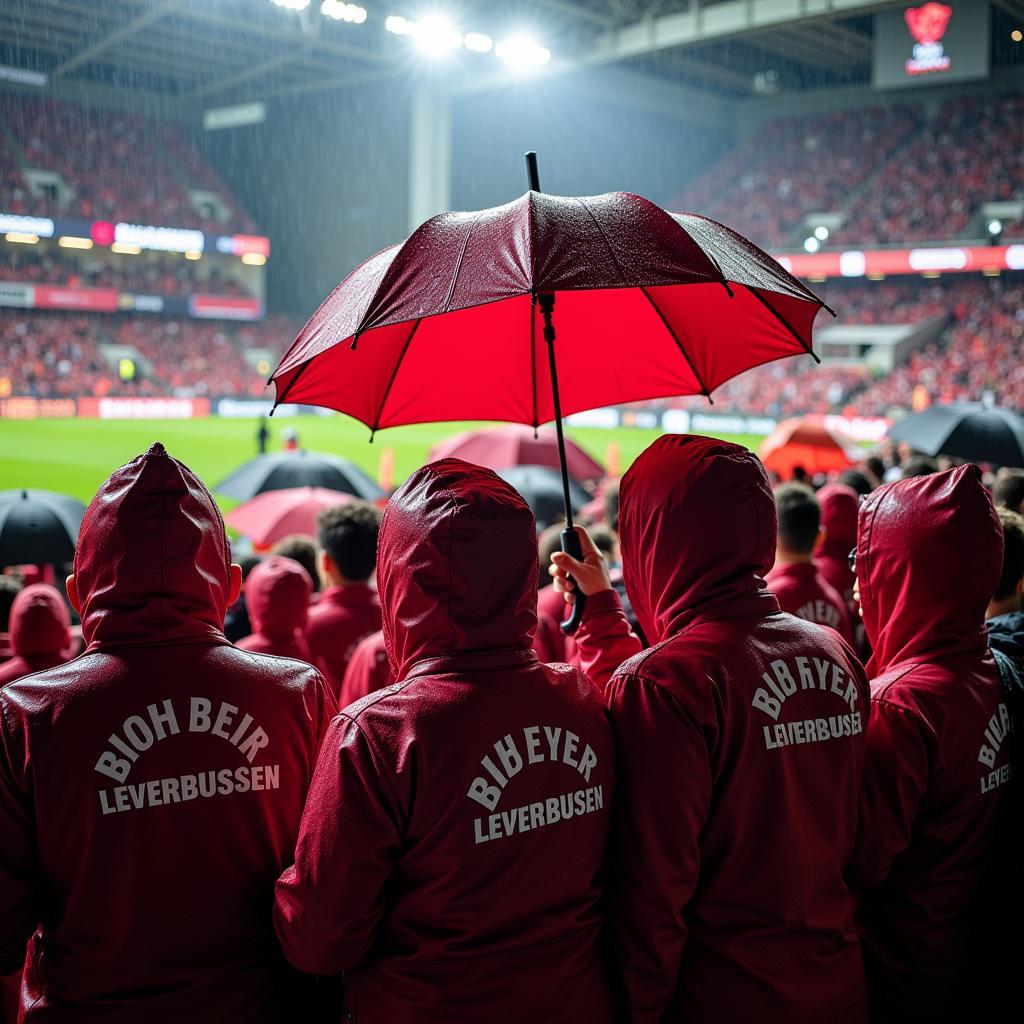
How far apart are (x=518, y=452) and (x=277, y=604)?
196 inches

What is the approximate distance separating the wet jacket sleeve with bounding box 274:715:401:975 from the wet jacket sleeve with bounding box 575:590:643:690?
0.92 m

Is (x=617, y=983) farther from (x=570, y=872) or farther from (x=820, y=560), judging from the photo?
(x=820, y=560)

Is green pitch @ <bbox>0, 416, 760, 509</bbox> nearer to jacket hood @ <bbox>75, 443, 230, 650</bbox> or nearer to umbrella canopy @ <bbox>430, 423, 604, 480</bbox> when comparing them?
umbrella canopy @ <bbox>430, 423, 604, 480</bbox>

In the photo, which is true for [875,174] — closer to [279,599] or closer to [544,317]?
[279,599]

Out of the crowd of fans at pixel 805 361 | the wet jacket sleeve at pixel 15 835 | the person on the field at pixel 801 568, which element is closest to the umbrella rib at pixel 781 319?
the person on the field at pixel 801 568

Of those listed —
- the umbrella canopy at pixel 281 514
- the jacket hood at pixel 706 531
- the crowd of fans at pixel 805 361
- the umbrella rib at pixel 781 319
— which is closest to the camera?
the jacket hood at pixel 706 531

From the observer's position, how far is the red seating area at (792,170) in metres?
45.2

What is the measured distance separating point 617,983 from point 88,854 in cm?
115

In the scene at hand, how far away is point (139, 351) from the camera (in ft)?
145

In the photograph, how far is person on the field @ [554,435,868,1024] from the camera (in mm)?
2172

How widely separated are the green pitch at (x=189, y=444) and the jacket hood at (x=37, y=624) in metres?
15.0

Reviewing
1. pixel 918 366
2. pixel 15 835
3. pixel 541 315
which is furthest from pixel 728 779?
pixel 918 366

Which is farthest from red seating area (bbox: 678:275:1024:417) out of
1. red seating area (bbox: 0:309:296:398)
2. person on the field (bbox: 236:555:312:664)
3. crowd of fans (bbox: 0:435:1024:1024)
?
crowd of fans (bbox: 0:435:1024:1024)

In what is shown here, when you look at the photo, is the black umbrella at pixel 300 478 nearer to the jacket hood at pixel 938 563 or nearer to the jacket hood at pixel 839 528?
the jacket hood at pixel 839 528
